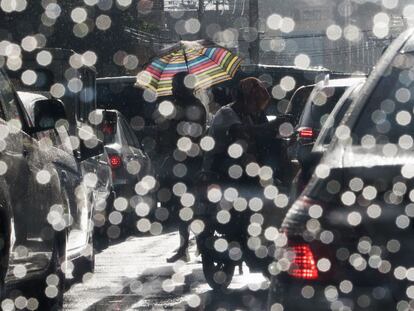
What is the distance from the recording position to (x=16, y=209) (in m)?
7.23

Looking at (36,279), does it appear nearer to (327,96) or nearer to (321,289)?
(321,289)

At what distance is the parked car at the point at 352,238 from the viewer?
4137 mm

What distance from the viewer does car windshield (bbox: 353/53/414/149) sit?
4695mm

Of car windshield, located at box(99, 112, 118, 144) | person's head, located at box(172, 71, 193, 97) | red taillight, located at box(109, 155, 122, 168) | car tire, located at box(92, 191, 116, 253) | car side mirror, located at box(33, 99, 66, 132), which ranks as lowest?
car tire, located at box(92, 191, 116, 253)

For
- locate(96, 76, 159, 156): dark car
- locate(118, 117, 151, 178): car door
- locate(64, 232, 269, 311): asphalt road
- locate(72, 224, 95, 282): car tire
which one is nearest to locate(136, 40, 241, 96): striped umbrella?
locate(64, 232, 269, 311): asphalt road

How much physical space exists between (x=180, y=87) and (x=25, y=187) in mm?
6127

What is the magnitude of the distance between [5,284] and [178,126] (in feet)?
22.5

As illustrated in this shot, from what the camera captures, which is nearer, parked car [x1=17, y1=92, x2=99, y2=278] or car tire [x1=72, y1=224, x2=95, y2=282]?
parked car [x1=17, y1=92, x2=99, y2=278]

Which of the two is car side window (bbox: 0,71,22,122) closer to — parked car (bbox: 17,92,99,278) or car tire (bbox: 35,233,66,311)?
parked car (bbox: 17,92,99,278)

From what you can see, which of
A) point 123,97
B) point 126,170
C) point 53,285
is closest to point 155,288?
point 53,285

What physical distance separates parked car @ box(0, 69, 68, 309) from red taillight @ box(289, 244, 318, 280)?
107 inches

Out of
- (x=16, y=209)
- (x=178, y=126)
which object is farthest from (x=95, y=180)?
(x=16, y=209)

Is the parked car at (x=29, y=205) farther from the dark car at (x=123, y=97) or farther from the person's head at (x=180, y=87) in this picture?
the dark car at (x=123, y=97)

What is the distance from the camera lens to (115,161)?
17.3m
